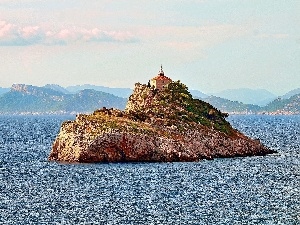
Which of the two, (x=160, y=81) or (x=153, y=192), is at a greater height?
(x=160, y=81)

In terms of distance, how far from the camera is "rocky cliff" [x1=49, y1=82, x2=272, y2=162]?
4338 inches

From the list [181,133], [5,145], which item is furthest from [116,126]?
[5,145]

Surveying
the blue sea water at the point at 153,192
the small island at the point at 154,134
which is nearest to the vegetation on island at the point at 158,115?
the small island at the point at 154,134

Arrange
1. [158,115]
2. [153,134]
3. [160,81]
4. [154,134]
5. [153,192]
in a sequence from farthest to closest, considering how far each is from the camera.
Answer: [160,81] → [158,115] → [154,134] → [153,134] → [153,192]

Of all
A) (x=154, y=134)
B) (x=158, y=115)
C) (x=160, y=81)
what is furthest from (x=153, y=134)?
(x=160, y=81)

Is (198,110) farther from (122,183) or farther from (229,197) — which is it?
(229,197)

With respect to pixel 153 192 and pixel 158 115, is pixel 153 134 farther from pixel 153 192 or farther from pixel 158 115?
pixel 153 192

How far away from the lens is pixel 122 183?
89.2m

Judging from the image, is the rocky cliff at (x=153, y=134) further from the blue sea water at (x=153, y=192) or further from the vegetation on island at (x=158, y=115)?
the blue sea water at (x=153, y=192)

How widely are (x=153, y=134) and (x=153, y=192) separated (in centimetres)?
3152

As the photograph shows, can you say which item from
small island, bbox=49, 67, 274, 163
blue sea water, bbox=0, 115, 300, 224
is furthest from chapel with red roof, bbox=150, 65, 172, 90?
blue sea water, bbox=0, 115, 300, 224

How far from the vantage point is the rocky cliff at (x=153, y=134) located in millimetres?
110188

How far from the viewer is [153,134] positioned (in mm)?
112688

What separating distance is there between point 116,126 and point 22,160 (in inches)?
906
